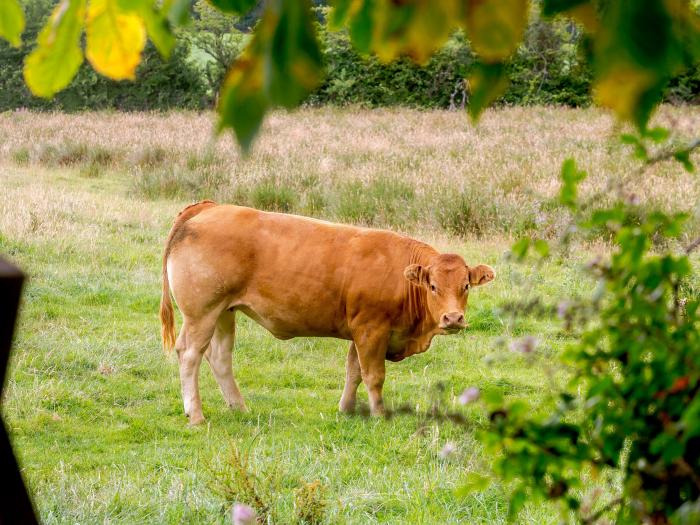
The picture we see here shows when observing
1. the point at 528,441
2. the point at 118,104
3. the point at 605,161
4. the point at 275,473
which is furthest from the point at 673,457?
the point at 118,104

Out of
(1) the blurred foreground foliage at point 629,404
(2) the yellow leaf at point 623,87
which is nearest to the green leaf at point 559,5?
(2) the yellow leaf at point 623,87

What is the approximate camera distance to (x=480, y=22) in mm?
1230

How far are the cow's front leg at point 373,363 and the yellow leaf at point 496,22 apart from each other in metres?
5.73

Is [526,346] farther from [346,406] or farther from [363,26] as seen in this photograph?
[346,406]

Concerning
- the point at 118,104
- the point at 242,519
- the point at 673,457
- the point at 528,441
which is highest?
the point at 673,457

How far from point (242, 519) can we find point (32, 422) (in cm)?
418

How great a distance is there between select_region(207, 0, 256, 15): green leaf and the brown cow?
5250mm

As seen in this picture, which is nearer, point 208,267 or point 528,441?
point 528,441

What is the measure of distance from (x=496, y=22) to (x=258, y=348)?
7.43 m

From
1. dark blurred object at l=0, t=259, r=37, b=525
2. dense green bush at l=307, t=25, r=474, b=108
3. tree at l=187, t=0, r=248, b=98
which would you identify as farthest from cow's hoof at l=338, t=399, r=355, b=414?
tree at l=187, t=0, r=248, b=98

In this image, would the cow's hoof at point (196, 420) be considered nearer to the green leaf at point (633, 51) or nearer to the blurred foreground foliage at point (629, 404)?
the blurred foreground foliage at point (629, 404)

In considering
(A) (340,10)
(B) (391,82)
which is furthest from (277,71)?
(B) (391,82)

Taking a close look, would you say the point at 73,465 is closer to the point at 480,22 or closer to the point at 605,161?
the point at 480,22

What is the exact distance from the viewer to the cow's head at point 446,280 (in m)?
6.61
